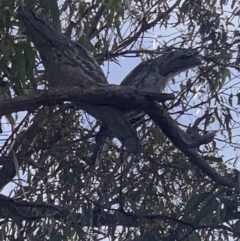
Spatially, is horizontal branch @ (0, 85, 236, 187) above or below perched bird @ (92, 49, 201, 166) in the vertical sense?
below

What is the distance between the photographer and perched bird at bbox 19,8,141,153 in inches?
90.2

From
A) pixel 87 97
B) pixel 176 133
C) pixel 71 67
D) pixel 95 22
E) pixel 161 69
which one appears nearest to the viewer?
pixel 87 97

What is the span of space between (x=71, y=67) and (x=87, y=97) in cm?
39

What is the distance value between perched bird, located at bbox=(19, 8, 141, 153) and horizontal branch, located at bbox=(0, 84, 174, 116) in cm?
24

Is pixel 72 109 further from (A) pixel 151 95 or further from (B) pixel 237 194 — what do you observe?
(B) pixel 237 194

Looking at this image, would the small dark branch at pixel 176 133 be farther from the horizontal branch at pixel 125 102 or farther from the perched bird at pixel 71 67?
the perched bird at pixel 71 67

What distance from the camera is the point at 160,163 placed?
8.49 ft

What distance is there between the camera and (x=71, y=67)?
2.32m

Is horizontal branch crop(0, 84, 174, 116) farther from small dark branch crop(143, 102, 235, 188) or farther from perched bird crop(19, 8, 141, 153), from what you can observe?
perched bird crop(19, 8, 141, 153)

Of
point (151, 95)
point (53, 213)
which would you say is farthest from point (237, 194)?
point (53, 213)

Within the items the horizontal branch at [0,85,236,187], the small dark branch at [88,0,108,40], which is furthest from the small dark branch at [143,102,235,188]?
the small dark branch at [88,0,108,40]

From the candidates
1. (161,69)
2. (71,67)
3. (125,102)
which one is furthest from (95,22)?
(125,102)

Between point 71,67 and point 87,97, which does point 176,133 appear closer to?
point 87,97

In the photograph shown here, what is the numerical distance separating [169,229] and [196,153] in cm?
35
